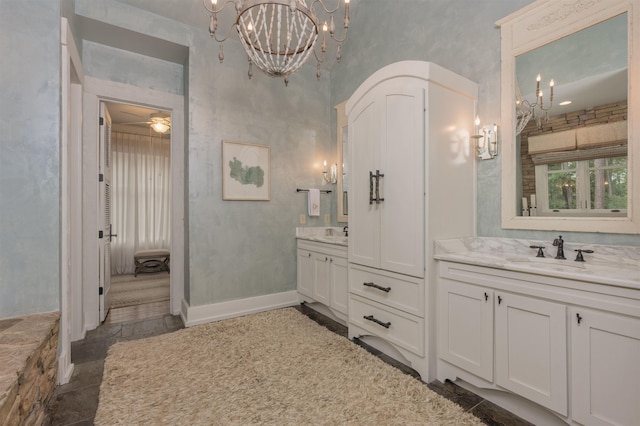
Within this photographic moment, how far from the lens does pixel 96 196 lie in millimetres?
3234

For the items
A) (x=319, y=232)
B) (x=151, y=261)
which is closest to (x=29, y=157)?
(x=319, y=232)

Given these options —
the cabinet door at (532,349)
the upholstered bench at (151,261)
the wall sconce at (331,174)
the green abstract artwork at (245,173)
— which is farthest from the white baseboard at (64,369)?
the upholstered bench at (151,261)

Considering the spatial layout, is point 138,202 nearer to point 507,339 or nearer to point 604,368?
point 507,339

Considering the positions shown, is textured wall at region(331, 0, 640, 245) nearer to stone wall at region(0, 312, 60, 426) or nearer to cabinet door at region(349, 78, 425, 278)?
cabinet door at region(349, 78, 425, 278)

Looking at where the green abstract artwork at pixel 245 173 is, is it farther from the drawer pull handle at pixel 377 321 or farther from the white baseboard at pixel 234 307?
the drawer pull handle at pixel 377 321

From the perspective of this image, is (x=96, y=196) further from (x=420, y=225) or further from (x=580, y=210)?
(x=580, y=210)

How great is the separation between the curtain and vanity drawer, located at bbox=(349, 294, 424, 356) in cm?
514

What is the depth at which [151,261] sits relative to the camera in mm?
6141

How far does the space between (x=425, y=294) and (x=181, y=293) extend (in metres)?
2.93

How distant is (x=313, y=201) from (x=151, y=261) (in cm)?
409

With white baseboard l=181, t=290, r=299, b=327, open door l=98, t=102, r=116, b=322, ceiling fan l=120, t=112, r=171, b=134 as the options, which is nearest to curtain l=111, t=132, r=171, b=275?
ceiling fan l=120, t=112, r=171, b=134

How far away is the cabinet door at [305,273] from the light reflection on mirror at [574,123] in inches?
90.2

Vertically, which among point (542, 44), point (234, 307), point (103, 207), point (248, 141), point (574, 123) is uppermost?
point (542, 44)

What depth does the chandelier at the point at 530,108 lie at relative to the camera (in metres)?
2.15
